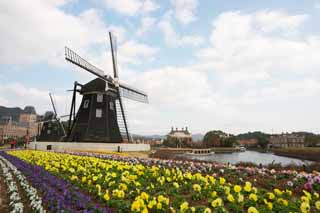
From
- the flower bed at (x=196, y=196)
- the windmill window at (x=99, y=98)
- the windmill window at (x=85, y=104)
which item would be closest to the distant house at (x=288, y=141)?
the windmill window at (x=99, y=98)

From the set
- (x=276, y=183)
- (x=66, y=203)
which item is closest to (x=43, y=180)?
(x=66, y=203)

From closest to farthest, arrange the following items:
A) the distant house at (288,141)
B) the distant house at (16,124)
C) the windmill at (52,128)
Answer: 1. the windmill at (52,128)
2. the distant house at (288,141)
3. the distant house at (16,124)

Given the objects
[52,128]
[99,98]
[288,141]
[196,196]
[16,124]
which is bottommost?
[288,141]

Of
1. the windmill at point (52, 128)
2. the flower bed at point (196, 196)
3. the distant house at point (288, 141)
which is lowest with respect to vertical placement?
the distant house at point (288, 141)

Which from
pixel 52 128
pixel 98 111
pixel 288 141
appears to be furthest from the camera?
pixel 288 141

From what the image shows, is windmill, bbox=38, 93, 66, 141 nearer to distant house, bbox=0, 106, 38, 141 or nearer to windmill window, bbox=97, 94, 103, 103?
windmill window, bbox=97, 94, 103, 103

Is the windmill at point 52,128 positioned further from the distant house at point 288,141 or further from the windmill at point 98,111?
the distant house at point 288,141

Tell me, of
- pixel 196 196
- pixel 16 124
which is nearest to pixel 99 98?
pixel 196 196

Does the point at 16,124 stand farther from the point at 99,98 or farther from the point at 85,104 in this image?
the point at 99,98

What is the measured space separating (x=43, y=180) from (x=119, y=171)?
2.71 m

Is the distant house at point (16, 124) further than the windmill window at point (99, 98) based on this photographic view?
Yes

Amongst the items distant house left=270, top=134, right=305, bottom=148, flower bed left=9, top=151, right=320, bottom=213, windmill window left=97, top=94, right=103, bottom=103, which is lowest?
distant house left=270, top=134, right=305, bottom=148

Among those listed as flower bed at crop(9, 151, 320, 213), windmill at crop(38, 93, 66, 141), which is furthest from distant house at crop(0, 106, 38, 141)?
flower bed at crop(9, 151, 320, 213)

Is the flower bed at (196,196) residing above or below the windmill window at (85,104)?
below
